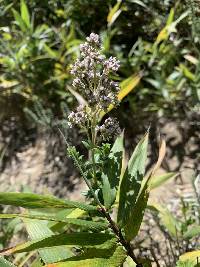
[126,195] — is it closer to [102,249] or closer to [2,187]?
[102,249]

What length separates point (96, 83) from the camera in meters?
1.31

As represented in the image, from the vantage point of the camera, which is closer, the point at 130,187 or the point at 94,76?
the point at 94,76

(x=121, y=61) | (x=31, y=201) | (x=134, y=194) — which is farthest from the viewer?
(x=121, y=61)

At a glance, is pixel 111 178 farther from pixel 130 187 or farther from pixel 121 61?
pixel 121 61

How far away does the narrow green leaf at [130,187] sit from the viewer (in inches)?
55.2

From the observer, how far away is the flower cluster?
1277 millimetres

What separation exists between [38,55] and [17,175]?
786mm

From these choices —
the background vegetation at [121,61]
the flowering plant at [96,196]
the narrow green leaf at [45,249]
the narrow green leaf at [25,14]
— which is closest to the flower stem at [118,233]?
the flowering plant at [96,196]

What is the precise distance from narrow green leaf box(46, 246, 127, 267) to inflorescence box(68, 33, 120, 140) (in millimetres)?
275

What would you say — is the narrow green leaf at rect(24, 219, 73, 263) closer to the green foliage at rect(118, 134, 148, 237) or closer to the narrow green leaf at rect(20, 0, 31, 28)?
the green foliage at rect(118, 134, 148, 237)

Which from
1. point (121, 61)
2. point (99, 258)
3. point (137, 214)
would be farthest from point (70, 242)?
point (121, 61)

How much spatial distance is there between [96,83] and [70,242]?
1.27 feet

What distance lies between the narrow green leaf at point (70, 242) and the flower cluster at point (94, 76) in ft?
1.01

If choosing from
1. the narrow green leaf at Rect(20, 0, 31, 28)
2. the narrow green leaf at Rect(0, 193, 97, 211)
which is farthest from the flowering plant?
the narrow green leaf at Rect(20, 0, 31, 28)
